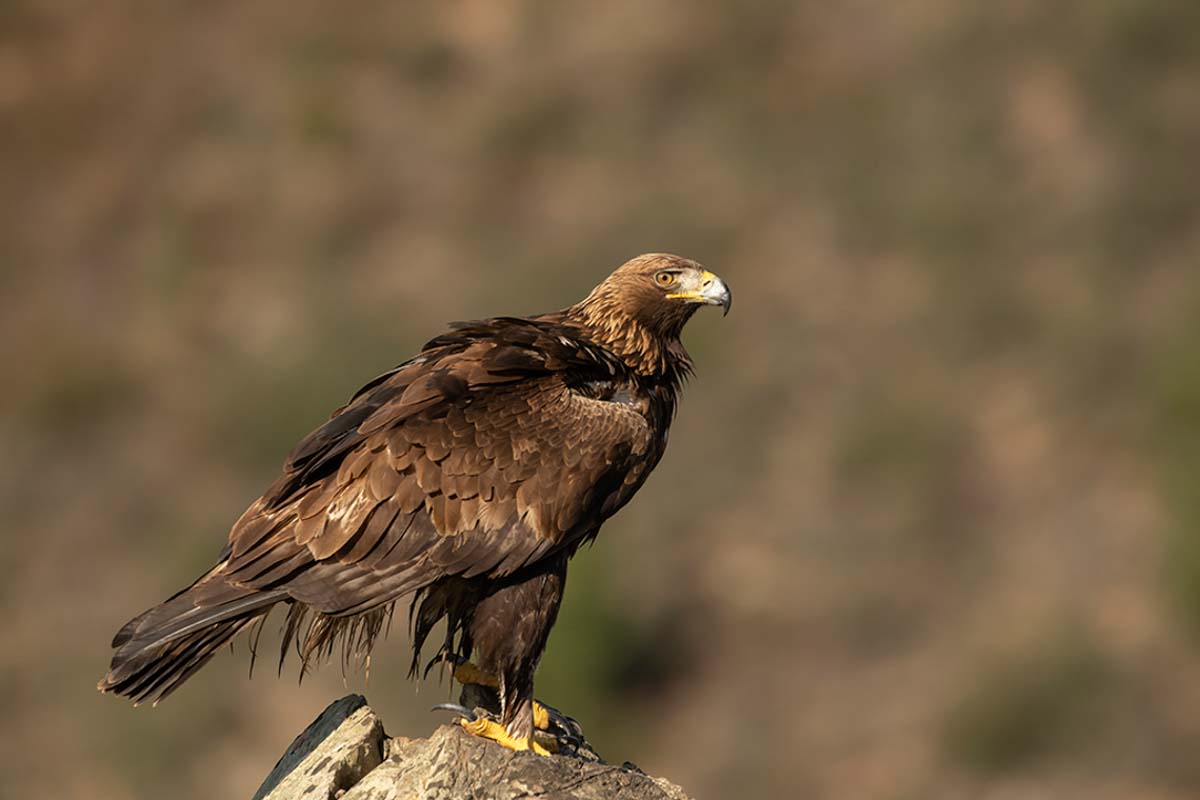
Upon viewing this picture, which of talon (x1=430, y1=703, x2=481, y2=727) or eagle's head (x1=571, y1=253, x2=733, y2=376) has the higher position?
eagle's head (x1=571, y1=253, x2=733, y2=376)

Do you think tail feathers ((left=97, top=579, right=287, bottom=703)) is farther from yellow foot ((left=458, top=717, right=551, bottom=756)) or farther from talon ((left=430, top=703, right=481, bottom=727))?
yellow foot ((left=458, top=717, right=551, bottom=756))

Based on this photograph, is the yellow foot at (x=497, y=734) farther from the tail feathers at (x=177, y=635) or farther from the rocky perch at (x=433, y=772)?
the tail feathers at (x=177, y=635)

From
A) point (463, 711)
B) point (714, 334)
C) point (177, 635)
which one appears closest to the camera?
point (177, 635)

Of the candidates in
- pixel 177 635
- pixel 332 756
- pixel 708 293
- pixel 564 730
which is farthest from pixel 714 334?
pixel 177 635

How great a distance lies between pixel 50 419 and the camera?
97.1 ft

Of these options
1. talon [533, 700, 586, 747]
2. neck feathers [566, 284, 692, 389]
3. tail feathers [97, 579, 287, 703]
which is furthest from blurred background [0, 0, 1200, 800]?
tail feathers [97, 579, 287, 703]

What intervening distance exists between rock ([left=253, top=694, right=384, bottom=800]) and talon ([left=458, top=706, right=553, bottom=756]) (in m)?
0.37

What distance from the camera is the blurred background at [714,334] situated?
27703 mm

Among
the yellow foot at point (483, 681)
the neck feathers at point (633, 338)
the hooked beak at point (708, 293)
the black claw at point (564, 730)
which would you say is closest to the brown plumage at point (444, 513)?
the yellow foot at point (483, 681)

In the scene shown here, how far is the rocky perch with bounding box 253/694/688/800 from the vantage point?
23.8ft

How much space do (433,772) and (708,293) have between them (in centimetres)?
264

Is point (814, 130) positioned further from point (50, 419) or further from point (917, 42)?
point (50, 419)

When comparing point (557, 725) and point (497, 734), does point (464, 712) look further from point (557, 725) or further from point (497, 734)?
point (557, 725)

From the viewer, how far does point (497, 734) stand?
301 inches
